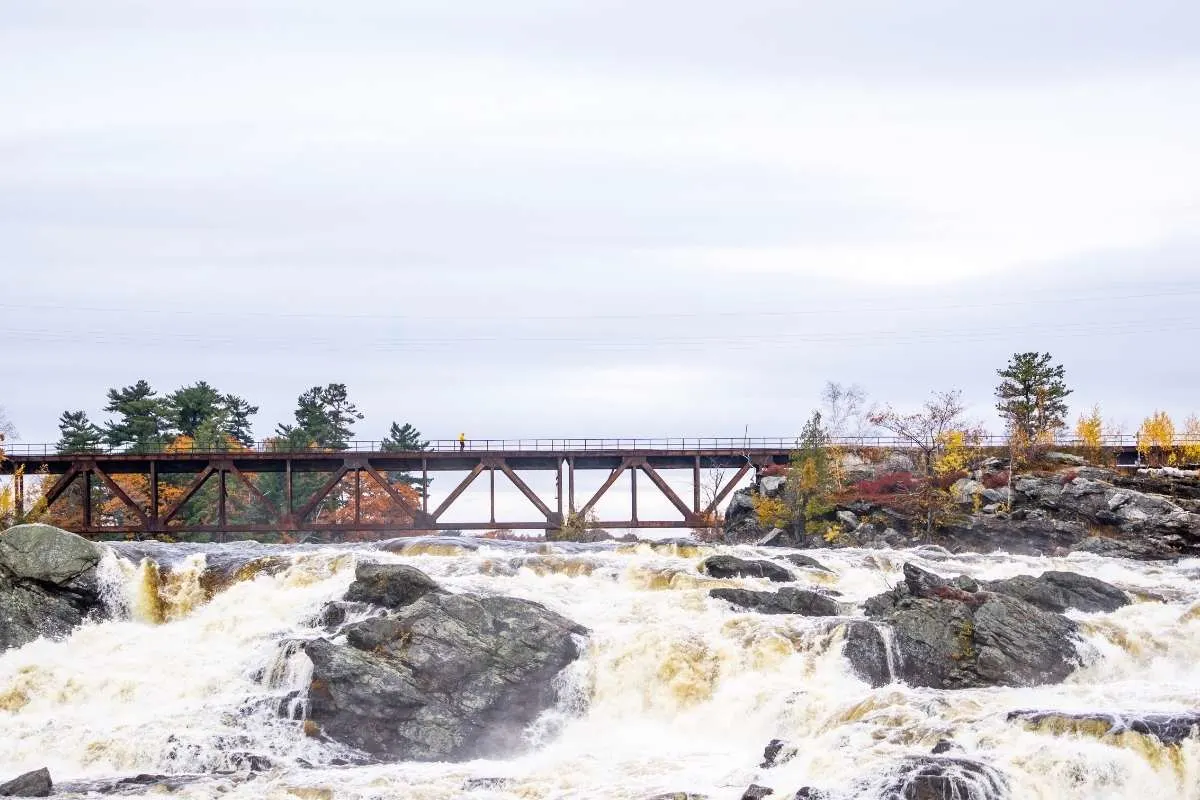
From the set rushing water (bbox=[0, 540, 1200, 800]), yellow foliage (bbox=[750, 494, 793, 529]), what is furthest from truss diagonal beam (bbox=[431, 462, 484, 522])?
rushing water (bbox=[0, 540, 1200, 800])

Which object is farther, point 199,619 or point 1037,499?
point 1037,499

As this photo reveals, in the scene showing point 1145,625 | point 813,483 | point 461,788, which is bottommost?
point 461,788

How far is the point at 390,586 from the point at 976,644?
2043cm

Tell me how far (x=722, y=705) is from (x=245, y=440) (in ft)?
287

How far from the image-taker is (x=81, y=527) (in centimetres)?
8450

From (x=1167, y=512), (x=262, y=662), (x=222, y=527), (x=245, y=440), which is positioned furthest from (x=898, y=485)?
(x=245, y=440)

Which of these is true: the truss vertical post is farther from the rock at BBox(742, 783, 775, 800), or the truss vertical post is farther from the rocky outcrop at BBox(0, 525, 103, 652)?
the rock at BBox(742, 783, 775, 800)

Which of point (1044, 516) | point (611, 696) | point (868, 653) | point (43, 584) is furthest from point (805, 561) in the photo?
point (43, 584)

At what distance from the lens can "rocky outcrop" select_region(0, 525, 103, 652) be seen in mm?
47188

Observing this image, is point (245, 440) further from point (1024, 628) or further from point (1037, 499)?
point (1024, 628)

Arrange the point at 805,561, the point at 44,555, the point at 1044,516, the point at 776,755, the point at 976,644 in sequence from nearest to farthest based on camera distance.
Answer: the point at 776,755 → the point at 976,644 → the point at 44,555 → the point at 805,561 → the point at 1044,516

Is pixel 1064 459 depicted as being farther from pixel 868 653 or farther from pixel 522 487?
pixel 868 653

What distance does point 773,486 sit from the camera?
8381cm

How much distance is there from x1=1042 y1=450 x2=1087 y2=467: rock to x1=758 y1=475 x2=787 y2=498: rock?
57.1ft
